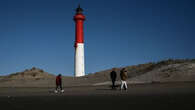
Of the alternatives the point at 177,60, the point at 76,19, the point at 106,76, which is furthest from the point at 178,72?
the point at 76,19

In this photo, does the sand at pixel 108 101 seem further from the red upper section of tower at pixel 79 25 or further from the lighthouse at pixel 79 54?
the red upper section of tower at pixel 79 25

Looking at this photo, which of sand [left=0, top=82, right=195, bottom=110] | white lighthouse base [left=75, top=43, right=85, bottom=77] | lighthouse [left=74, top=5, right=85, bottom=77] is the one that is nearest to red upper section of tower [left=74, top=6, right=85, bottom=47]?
lighthouse [left=74, top=5, right=85, bottom=77]

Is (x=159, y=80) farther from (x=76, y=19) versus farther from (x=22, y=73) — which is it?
(x=22, y=73)

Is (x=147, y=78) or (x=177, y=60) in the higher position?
(x=177, y=60)

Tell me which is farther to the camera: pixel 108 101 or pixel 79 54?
pixel 79 54

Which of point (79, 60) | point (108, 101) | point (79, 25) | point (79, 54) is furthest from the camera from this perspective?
point (79, 25)

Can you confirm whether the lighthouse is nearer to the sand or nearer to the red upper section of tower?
the red upper section of tower

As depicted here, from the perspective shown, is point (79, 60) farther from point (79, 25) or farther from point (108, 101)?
point (108, 101)

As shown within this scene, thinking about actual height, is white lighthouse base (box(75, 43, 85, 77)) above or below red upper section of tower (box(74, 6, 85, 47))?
below

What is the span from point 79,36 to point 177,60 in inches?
632

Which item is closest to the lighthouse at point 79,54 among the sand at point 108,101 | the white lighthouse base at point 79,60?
the white lighthouse base at point 79,60

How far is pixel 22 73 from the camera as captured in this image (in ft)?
176

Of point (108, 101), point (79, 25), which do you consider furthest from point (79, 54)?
point (108, 101)

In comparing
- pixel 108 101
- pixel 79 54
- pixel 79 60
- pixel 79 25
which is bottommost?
pixel 108 101
